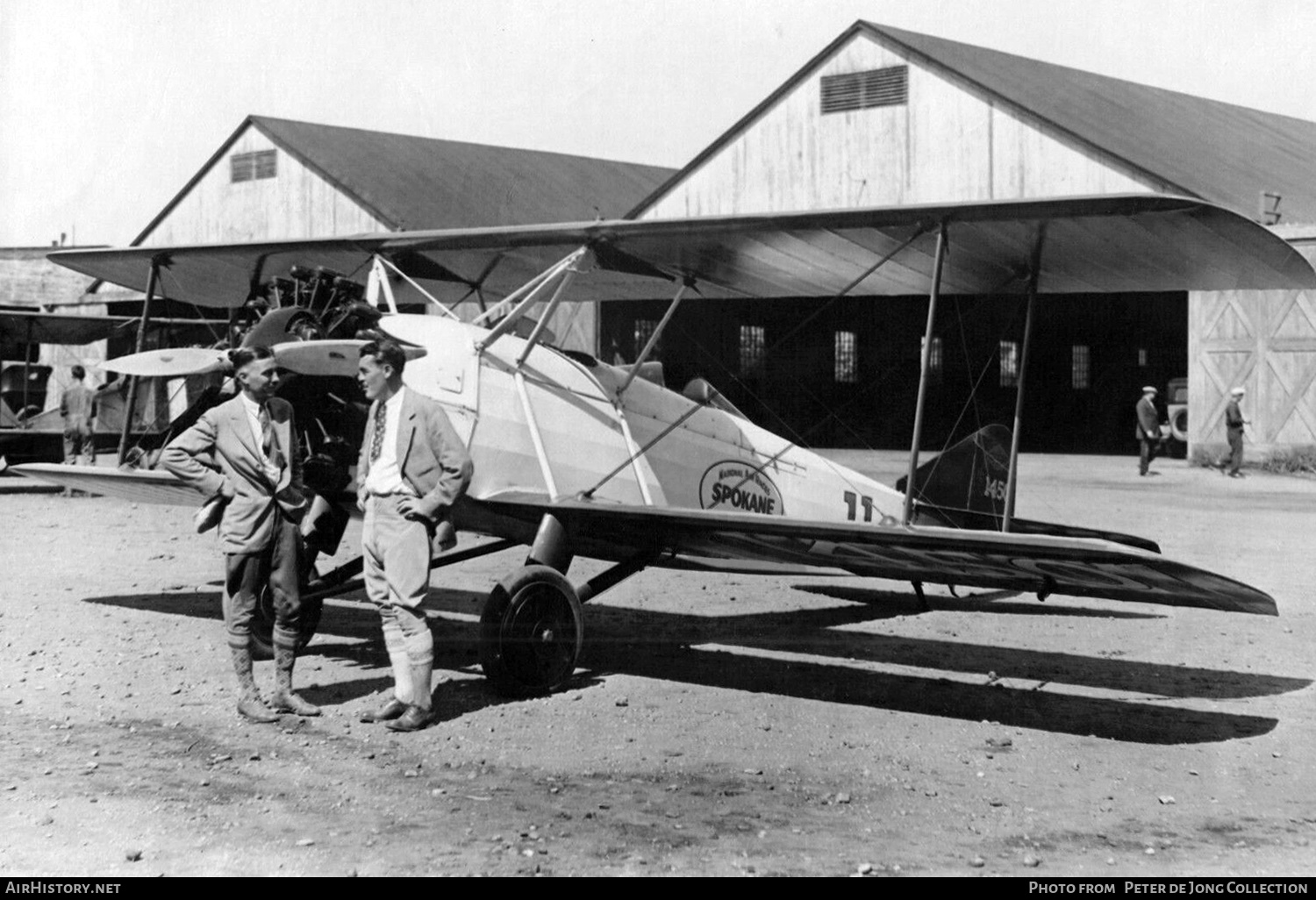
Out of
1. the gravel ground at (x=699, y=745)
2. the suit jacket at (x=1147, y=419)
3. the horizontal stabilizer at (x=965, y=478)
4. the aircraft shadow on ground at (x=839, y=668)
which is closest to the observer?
the gravel ground at (x=699, y=745)

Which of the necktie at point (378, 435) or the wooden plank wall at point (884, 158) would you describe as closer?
the necktie at point (378, 435)

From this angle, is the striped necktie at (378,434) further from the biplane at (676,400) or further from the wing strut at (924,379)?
the wing strut at (924,379)

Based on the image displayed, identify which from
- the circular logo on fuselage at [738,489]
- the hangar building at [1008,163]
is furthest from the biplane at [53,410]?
the circular logo on fuselage at [738,489]

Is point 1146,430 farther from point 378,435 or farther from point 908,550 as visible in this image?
point 378,435

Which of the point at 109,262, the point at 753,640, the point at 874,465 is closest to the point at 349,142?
the point at 874,465

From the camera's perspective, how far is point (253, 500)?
6156 millimetres

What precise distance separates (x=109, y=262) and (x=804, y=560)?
6166 mm

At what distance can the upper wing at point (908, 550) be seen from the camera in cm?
568

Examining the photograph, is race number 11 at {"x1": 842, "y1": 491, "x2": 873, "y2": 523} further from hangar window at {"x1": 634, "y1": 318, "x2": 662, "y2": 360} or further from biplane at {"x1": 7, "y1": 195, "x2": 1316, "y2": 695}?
hangar window at {"x1": 634, "y1": 318, "x2": 662, "y2": 360}

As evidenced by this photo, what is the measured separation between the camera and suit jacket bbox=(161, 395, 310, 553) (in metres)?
6.13

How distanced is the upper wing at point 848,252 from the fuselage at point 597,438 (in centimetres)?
81

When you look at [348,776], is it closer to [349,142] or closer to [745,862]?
[745,862]

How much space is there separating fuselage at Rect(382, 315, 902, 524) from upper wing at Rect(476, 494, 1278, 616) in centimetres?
31

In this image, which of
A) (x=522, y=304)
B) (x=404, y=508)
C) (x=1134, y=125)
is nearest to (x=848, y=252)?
(x=522, y=304)
